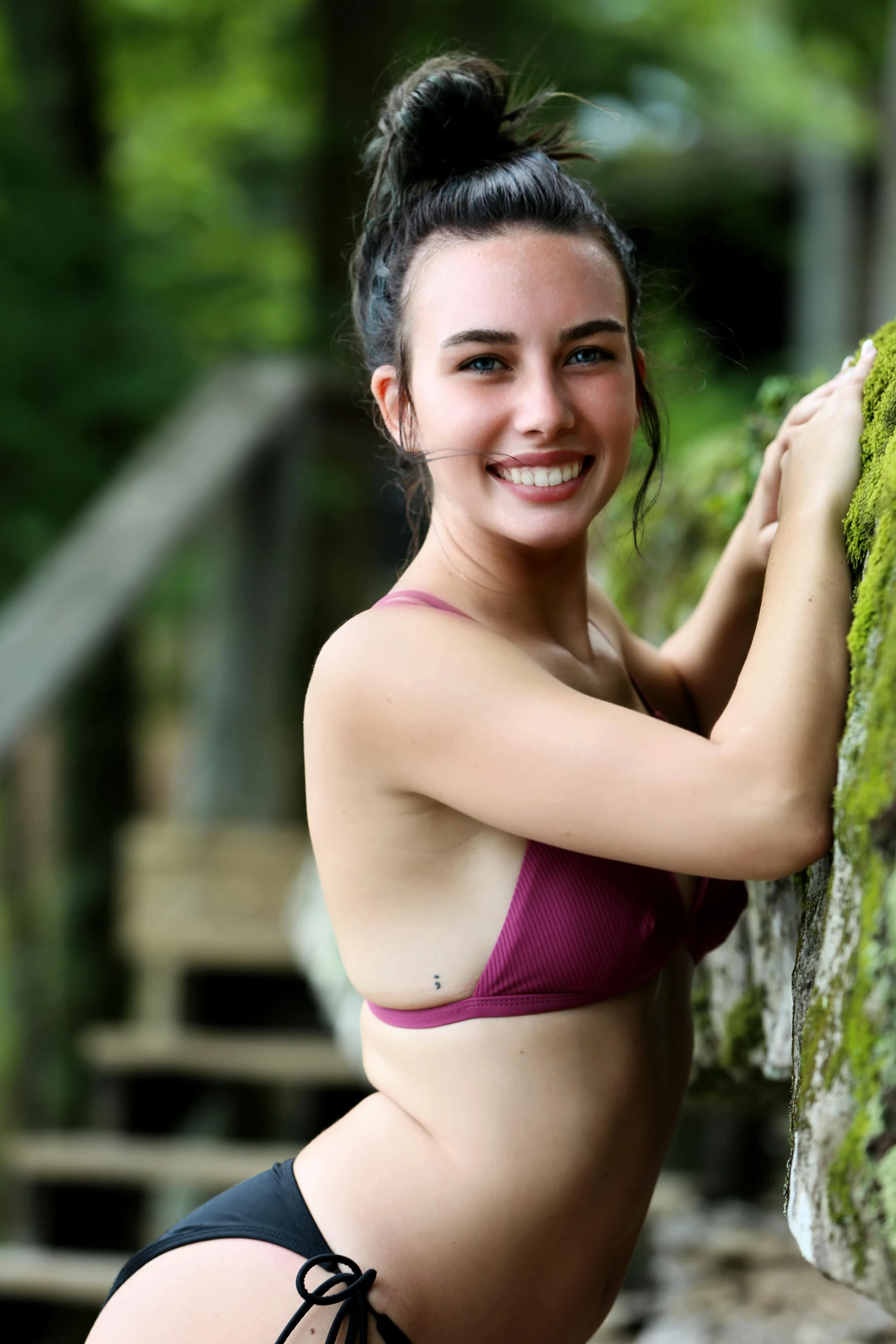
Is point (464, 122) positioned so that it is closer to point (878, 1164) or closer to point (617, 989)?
point (617, 989)

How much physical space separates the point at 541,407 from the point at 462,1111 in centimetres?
74

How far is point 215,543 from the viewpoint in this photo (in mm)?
5230

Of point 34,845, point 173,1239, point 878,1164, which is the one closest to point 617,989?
point 878,1164

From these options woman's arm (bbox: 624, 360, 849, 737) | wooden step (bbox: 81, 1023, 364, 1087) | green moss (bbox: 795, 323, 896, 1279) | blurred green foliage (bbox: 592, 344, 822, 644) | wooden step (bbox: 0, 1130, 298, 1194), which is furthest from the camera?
wooden step (bbox: 81, 1023, 364, 1087)

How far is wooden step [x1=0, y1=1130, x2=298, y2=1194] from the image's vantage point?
155 inches

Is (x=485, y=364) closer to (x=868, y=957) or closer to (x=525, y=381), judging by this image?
(x=525, y=381)

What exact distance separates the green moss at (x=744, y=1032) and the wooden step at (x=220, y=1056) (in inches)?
89.8

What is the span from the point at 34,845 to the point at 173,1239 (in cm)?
833

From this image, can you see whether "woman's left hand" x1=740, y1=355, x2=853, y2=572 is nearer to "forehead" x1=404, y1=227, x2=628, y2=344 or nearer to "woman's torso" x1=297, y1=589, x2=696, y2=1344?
"forehead" x1=404, y1=227, x2=628, y2=344

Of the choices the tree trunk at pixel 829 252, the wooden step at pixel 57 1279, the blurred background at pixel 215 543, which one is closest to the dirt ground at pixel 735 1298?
the blurred background at pixel 215 543

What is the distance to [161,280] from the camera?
5379 mm

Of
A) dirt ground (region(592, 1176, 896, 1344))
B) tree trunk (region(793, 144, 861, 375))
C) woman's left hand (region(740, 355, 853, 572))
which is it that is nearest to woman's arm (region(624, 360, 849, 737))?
woman's left hand (region(740, 355, 853, 572))

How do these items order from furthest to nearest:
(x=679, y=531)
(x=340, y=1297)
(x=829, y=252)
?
(x=829, y=252)
(x=679, y=531)
(x=340, y=1297)

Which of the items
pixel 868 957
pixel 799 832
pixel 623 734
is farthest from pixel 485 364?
pixel 868 957
